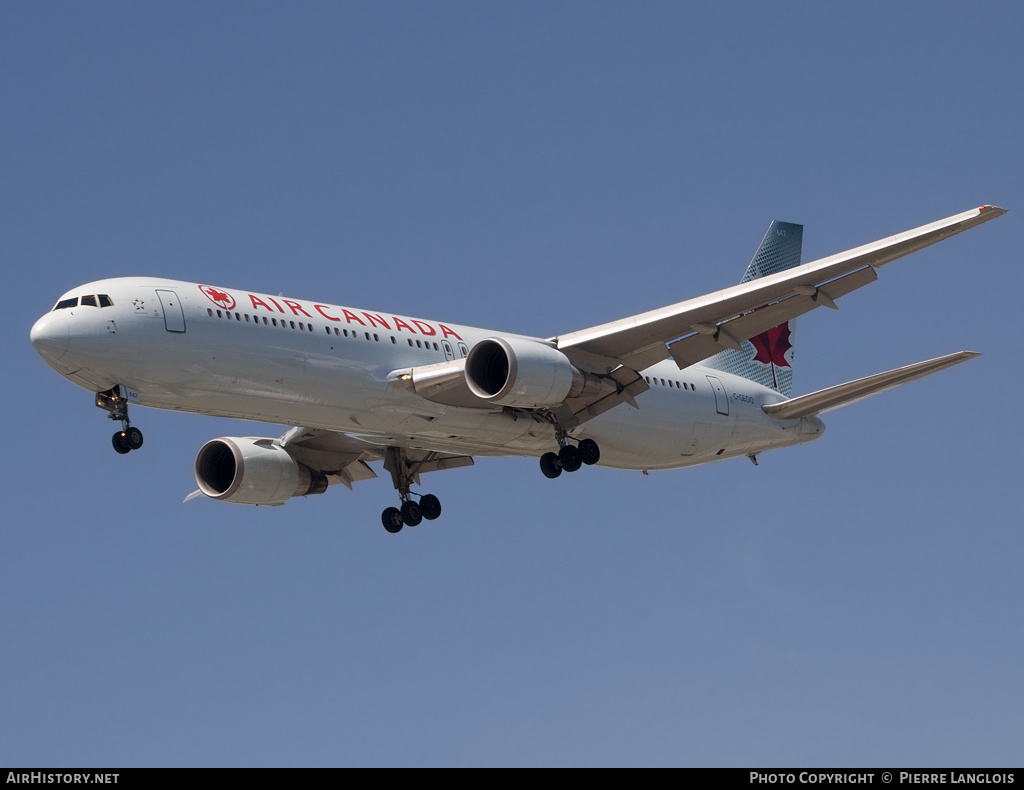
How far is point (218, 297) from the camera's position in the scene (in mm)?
31234

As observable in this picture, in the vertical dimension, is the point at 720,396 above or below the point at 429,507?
above

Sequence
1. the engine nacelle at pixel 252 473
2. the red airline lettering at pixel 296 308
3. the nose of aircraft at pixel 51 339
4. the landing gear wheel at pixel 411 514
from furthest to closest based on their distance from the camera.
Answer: the landing gear wheel at pixel 411 514 → the engine nacelle at pixel 252 473 → the red airline lettering at pixel 296 308 → the nose of aircraft at pixel 51 339

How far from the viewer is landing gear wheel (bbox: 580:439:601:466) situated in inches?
1428

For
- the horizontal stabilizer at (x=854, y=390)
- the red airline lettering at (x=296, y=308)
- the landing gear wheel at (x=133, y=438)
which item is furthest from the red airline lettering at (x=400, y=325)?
the horizontal stabilizer at (x=854, y=390)

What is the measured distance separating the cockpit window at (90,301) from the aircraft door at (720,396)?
662 inches

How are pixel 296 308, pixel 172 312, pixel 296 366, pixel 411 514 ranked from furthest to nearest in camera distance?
pixel 411 514 < pixel 296 308 < pixel 296 366 < pixel 172 312

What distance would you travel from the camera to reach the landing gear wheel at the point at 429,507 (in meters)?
39.1

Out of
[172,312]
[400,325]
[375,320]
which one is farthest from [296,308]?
[172,312]

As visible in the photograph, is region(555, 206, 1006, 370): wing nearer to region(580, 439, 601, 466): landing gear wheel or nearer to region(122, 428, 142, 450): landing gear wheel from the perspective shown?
region(580, 439, 601, 466): landing gear wheel

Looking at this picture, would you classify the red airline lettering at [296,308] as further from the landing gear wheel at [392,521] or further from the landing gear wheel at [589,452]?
the landing gear wheel at [392,521]

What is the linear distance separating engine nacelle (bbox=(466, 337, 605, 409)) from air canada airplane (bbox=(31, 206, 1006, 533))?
0.04m

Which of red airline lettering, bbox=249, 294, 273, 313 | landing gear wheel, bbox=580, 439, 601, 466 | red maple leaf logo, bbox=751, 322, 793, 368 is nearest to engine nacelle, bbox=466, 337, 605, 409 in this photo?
landing gear wheel, bbox=580, 439, 601, 466

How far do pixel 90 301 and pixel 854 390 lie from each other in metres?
18.9

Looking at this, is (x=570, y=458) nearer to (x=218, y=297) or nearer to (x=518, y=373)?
(x=518, y=373)
